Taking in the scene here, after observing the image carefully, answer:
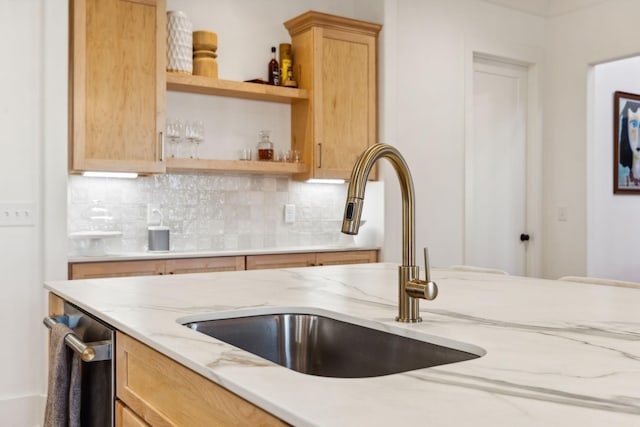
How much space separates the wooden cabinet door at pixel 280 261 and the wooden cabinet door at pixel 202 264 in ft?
0.26

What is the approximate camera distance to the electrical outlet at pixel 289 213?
4.40 m

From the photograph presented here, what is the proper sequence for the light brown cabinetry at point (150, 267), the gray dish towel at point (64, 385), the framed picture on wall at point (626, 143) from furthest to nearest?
the framed picture on wall at point (626, 143) → the light brown cabinetry at point (150, 267) → the gray dish towel at point (64, 385)

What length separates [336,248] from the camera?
13.5 ft

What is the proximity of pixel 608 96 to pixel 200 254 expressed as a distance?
12.3 ft

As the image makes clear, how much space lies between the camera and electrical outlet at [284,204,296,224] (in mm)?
4402

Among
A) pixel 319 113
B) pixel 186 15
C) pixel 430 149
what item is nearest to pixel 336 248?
pixel 319 113

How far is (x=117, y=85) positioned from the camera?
137 inches

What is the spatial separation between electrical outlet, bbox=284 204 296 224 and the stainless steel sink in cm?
295

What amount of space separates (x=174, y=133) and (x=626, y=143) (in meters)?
3.80

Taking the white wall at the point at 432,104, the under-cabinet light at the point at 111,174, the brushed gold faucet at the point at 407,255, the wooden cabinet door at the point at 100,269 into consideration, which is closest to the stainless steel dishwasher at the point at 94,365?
the brushed gold faucet at the point at 407,255

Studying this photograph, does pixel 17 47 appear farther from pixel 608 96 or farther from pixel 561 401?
pixel 608 96

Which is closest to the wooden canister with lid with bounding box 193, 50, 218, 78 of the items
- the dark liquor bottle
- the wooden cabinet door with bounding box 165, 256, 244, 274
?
the dark liquor bottle

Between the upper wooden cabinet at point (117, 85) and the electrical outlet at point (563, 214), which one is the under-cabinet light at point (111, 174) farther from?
the electrical outlet at point (563, 214)

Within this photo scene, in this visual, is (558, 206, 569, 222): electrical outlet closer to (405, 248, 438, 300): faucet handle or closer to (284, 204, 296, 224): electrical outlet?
(284, 204, 296, 224): electrical outlet
